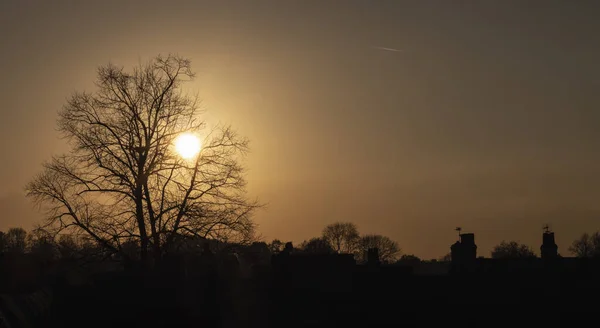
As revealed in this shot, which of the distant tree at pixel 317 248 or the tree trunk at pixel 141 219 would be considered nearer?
the tree trunk at pixel 141 219

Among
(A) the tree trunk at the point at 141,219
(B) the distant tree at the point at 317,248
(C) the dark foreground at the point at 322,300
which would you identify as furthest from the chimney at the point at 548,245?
(B) the distant tree at the point at 317,248

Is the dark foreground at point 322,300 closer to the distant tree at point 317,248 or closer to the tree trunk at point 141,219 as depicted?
the tree trunk at point 141,219

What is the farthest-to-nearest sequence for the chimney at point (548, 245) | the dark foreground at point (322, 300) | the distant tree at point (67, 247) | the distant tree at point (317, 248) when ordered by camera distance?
the distant tree at point (317, 248) < the distant tree at point (67, 247) < the chimney at point (548, 245) < the dark foreground at point (322, 300)

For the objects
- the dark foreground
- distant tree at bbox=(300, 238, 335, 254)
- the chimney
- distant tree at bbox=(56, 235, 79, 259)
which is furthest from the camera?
distant tree at bbox=(300, 238, 335, 254)

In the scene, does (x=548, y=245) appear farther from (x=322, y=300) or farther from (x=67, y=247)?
(x=67, y=247)

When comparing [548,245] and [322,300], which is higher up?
[548,245]

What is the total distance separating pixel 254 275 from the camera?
987 inches

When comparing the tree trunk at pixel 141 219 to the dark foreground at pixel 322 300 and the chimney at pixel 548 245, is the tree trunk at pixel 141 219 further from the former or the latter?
the chimney at pixel 548 245

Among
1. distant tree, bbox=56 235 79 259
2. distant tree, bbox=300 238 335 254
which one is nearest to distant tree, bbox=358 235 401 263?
distant tree, bbox=300 238 335 254

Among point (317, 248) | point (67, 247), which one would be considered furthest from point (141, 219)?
point (317, 248)

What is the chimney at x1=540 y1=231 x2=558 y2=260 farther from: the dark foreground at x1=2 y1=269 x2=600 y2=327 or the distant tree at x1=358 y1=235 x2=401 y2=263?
the distant tree at x1=358 y1=235 x2=401 y2=263

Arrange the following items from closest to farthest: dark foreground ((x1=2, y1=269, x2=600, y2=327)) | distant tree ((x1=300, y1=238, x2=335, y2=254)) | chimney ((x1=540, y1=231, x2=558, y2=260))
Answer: dark foreground ((x1=2, y1=269, x2=600, y2=327)) → chimney ((x1=540, y1=231, x2=558, y2=260)) → distant tree ((x1=300, y1=238, x2=335, y2=254))

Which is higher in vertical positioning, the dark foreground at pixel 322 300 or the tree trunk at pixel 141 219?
the tree trunk at pixel 141 219

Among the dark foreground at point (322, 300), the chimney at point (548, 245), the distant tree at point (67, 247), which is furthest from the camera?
the distant tree at point (67, 247)
